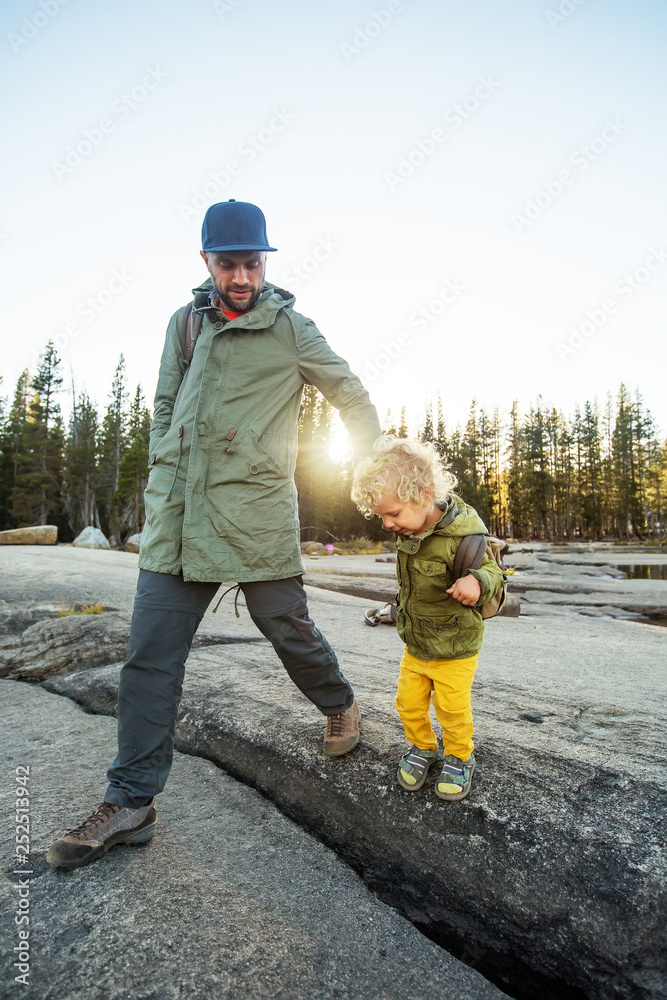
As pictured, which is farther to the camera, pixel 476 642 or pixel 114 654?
pixel 114 654

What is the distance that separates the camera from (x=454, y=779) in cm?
220

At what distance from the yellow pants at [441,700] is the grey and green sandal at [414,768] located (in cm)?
3

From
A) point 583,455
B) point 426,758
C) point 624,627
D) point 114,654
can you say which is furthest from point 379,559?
point 583,455

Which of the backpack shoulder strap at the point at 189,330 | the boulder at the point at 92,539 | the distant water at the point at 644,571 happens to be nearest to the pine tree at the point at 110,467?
the boulder at the point at 92,539

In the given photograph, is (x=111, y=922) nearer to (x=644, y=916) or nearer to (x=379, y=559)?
(x=644, y=916)

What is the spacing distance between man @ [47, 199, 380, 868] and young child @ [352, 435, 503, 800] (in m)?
0.28

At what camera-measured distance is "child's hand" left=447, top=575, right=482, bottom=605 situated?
85.1 inches

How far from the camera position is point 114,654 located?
179 inches

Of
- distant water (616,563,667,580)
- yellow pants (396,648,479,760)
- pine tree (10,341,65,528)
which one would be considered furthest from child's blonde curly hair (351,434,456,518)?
pine tree (10,341,65,528)

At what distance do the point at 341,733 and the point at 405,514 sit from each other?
3.53ft

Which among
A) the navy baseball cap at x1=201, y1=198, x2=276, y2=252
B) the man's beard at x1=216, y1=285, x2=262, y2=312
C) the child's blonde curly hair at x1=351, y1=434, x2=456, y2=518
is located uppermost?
the navy baseball cap at x1=201, y1=198, x2=276, y2=252

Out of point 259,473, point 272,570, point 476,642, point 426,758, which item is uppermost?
point 259,473

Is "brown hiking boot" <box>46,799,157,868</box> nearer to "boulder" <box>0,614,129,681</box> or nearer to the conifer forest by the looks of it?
"boulder" <box>0,614,129,681</box>

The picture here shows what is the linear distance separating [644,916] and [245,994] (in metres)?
1.20
